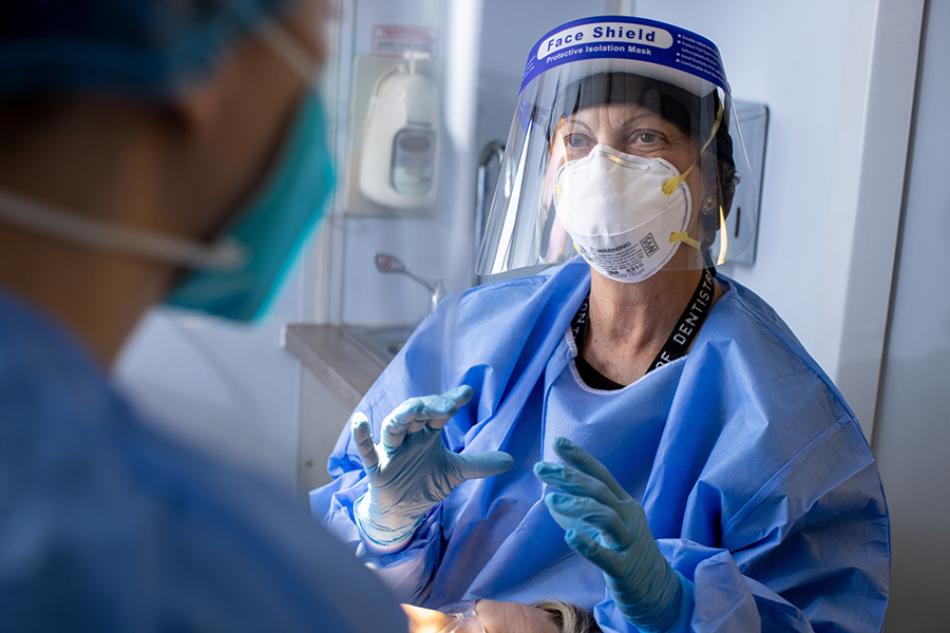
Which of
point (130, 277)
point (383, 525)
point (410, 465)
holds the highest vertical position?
point (130, 277)

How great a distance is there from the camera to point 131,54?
1.29 ft

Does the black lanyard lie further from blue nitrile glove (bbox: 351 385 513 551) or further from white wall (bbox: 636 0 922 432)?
white wall (bbox: 636 0 922 432)

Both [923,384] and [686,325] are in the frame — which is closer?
[686,325]

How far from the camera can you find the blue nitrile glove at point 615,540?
1072 millimetres

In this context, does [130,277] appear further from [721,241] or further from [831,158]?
[831,158]

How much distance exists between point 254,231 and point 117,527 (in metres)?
0.17

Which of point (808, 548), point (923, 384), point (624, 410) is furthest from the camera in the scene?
point (923, 384)

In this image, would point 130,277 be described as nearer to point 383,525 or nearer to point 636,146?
point 383,525

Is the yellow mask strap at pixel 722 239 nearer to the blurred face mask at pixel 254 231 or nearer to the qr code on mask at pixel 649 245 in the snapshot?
the qr code on mask at pixel 649 245

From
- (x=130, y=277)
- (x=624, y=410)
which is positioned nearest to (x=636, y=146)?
(x=624, y=410)

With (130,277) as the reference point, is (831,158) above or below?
above

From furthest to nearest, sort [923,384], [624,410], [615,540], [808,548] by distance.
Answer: [923,384], [624,410], [808,548], [615,540]

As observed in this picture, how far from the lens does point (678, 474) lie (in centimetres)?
132

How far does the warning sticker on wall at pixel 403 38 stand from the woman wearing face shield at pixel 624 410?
415 mm
